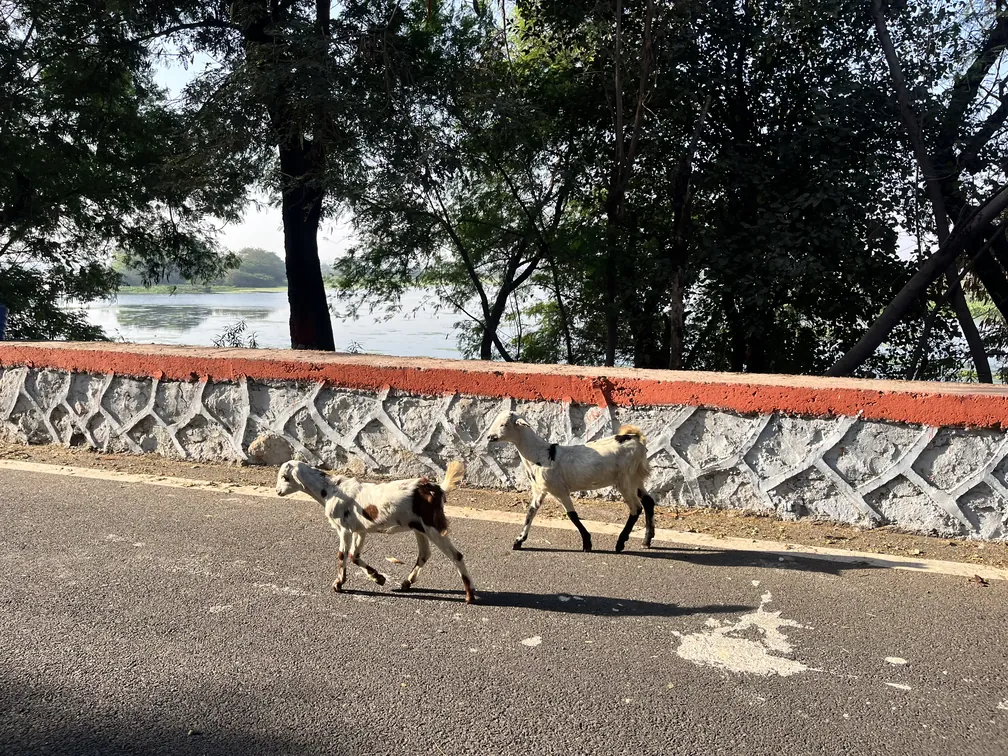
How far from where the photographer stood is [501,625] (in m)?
→ 4.26

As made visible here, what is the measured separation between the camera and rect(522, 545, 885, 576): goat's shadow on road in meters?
5.03

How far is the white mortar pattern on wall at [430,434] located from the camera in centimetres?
543

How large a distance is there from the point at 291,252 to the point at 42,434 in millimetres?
5983

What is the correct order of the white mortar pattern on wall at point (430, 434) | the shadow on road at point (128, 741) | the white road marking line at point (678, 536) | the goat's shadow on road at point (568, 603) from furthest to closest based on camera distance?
the white mortar pattern on wall at point (430, 434)
the white road marking line at point (678, 536)
the goat's shadow on road at point (568, 603)
the shadow on road at point (128, 741)

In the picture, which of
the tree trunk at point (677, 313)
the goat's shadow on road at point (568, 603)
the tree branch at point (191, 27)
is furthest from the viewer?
the tree branch at point (191, 27)

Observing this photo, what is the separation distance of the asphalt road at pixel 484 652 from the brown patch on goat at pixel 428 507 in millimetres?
447

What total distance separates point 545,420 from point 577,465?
1.20 metres

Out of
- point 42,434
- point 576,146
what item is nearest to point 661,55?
point 576,146

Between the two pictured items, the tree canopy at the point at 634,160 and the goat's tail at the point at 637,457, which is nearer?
the goat's tail at the point at 637,457

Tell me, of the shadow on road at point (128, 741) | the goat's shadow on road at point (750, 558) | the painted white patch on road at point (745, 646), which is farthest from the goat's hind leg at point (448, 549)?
the shadow on road at point (128, 741)

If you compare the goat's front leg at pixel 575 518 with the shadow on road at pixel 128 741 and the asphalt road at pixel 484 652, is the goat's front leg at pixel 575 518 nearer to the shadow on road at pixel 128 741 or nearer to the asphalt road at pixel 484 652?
the asphalt road at pixel 484 652

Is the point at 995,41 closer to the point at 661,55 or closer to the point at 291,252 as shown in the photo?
the point at 661,55

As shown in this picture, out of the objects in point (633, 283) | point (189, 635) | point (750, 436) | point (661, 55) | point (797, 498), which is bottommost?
point (189, 635)

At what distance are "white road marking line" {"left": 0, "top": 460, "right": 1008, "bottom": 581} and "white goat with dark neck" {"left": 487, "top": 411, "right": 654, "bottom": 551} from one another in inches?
18.4
